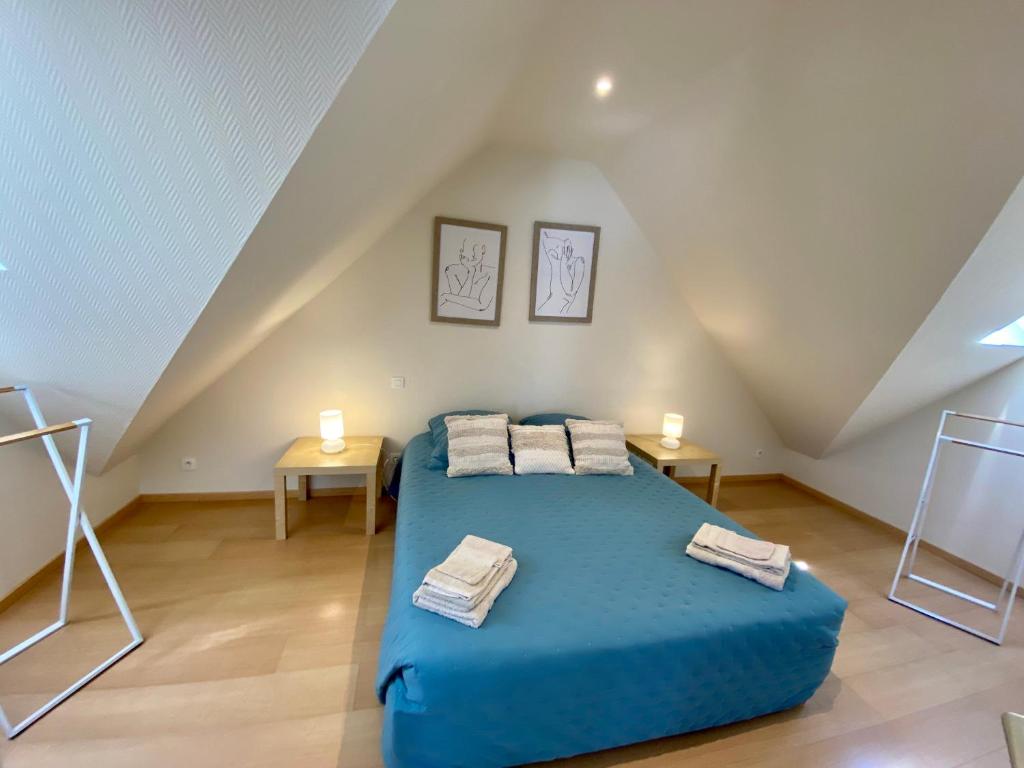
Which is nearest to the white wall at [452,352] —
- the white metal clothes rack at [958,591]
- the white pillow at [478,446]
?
the white pillow at [478,446]

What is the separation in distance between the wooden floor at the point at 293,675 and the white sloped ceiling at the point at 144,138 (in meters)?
1.33

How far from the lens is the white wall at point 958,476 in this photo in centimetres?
254

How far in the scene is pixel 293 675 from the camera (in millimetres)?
1633

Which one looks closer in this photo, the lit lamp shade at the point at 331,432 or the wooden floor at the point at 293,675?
the wooden floor at the point at 293,675

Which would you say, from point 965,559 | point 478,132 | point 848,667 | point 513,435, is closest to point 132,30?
point 478,132

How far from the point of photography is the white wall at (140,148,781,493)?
285 centimetres

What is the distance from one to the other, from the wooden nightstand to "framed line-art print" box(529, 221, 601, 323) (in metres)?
1.61

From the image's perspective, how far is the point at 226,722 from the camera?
143cm

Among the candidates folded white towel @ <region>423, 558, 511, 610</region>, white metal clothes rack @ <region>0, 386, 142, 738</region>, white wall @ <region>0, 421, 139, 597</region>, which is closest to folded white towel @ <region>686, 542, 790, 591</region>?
folded white towel @ <region>423, 558, 511, 610</region>

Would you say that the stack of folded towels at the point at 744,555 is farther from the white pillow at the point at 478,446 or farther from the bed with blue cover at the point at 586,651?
the white pillow at the point at 478,446

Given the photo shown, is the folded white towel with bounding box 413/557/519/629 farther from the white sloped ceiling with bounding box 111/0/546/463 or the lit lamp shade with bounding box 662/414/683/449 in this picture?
the lit lamp shade with bounding box 662/414/683/449

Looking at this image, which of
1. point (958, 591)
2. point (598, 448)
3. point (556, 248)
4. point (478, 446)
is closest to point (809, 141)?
point (556, 248)

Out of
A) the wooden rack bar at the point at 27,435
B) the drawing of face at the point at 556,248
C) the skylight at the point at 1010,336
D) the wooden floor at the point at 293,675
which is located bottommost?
the wooden floor at the point at 293,675

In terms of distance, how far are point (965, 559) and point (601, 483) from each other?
2.54 metres
